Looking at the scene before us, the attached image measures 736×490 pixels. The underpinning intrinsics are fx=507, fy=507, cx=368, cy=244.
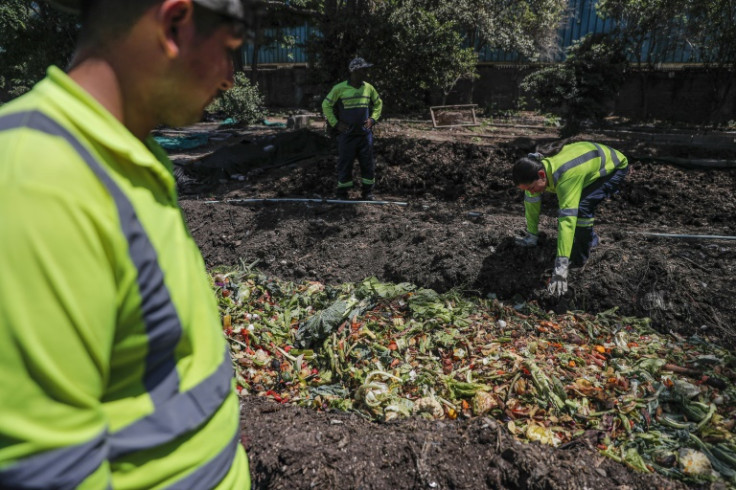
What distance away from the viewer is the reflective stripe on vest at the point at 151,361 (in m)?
0.71

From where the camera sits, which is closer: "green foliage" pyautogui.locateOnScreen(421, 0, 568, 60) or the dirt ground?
the dirt ground

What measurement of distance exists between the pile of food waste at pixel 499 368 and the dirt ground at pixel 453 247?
205 mm

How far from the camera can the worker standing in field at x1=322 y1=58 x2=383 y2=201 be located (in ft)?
26.0

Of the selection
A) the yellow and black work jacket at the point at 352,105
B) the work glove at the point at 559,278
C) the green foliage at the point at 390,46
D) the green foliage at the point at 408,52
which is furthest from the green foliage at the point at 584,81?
the work glove at the point at 559,278

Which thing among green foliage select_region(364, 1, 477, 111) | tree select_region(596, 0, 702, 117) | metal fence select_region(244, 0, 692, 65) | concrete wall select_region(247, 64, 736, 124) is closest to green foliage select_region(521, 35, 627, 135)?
tree select_region(596, 0, 702, 117)

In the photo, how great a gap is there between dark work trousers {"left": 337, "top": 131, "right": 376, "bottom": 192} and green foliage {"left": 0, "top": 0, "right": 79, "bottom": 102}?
877cm

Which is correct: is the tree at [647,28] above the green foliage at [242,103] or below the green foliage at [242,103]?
above

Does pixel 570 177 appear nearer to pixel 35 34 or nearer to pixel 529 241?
pixel 529 241

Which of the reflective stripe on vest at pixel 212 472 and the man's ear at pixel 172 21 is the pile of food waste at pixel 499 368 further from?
the man's ear at pixel 172 21

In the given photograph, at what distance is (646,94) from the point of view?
13.4 metres

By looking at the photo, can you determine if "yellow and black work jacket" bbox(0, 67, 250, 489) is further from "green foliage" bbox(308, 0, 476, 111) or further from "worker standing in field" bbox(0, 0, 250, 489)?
"green foliage" bbox(308, 0, 476, 111)

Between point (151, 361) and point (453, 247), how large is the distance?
500cm

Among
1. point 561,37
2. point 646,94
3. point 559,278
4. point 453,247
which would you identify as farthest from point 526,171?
point 561,37

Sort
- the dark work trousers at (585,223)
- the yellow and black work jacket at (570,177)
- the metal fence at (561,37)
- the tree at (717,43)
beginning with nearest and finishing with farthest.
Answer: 1. the yellow and black work jacket at (570,177)
2. the dark work trousers at (585,223)
3. the tree at (717,43)
4. the metal fence at (561,37)
